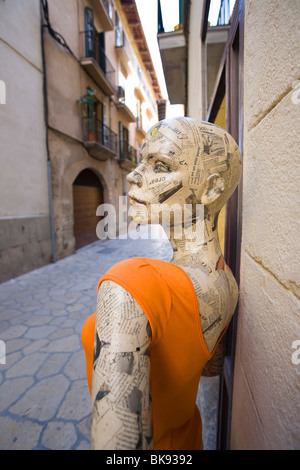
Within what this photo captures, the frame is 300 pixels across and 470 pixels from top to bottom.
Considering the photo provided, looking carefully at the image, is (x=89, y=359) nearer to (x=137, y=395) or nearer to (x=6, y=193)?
(x=137, y=395)

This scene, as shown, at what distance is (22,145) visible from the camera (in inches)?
205

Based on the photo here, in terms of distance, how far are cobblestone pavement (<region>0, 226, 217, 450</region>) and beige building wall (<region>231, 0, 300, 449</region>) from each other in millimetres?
1499

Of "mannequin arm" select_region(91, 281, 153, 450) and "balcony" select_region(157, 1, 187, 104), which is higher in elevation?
"balcony" select_region(157, 1, 187, 104)

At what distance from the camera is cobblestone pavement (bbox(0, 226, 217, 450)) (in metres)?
1.76

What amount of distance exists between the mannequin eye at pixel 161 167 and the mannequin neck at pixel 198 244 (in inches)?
8.9

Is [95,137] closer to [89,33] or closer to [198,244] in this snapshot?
[89,33]

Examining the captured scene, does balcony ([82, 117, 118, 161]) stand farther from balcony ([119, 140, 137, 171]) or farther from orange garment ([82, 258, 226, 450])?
orange garment ([82, 258, 226, 450])

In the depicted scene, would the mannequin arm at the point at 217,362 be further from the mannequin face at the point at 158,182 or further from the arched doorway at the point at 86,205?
the arched doorway at the point at 86,205

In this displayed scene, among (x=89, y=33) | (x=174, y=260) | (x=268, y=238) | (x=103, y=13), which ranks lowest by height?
(x=174, y=260)

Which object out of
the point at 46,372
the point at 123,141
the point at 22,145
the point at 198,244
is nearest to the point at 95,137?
the point at 22,145

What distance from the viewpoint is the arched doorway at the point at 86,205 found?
8.31m

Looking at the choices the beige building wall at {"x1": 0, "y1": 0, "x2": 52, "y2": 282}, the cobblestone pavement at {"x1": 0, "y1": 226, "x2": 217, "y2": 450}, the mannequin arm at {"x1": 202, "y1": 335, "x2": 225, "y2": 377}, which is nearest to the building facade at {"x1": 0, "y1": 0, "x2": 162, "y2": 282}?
the beige building wall at {"x1": 0, "y1": 0, "x2": 52, "y2": 282}

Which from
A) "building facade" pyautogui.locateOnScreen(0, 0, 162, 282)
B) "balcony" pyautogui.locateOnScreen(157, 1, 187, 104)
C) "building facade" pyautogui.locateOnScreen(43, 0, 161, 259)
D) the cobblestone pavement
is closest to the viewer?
the cobblestone pavement

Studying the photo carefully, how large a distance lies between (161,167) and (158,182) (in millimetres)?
57
